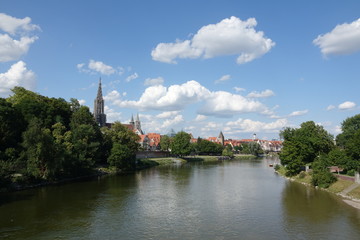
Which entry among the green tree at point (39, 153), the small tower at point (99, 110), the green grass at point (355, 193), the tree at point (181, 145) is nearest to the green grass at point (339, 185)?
the green grass at point (355, 193)

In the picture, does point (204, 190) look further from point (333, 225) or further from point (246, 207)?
point (333, 225)

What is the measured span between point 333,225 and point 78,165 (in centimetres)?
4681

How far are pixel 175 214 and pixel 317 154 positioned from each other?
39.9 m

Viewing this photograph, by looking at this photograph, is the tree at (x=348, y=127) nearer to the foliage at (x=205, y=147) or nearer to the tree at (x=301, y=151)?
the tree at (x=301, y=151)

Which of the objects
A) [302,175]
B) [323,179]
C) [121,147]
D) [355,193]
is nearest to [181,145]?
[121,147]

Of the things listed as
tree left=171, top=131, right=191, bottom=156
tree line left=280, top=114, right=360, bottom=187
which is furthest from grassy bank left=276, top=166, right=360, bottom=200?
tree left=171, top=131, right=191, bottom=156

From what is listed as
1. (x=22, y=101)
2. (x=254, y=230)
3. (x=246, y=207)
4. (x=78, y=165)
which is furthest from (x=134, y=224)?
(x=22, y=101)

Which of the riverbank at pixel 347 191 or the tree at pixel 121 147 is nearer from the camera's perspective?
the riverbank at pixel 347 191

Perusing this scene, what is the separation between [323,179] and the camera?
1773 inches

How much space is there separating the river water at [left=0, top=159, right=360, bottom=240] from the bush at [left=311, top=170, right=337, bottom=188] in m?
2.01

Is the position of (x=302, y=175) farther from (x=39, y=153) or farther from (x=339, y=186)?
(x=39, y=153)

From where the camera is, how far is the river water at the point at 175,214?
2436 cm

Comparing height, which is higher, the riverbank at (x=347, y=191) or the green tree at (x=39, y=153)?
the green tree at (x=39, y=153)

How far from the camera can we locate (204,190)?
45.2 metres
